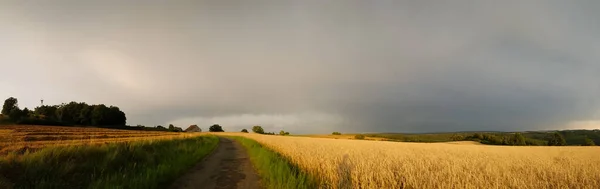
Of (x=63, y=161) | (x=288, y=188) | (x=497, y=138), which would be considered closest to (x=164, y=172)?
(x=63, y=161)

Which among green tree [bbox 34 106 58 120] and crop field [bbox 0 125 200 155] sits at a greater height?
green tree [bbox 34 106 58 120]

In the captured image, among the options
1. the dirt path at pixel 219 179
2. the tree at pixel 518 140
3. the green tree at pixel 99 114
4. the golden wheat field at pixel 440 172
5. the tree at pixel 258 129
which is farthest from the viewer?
the tree at pixel 258 129

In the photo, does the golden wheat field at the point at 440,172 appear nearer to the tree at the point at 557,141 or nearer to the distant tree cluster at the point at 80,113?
the tree at the point at 557,141

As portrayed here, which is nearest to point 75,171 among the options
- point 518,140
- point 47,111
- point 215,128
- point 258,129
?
point 518,140

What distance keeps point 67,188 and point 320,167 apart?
26.7 ft

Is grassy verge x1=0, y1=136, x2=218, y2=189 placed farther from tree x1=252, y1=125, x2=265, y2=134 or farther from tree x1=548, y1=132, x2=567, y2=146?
tree x1=252, y1=125, x2=265, y2=134

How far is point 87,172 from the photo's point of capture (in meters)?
11.7

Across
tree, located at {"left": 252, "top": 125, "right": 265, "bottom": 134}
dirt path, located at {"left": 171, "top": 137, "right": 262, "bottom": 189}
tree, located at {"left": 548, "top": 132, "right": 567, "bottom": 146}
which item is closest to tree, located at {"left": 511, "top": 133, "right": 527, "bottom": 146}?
Result: tree, located at {"left": 548, "top": 132, "right": 567, "bottom": 146}

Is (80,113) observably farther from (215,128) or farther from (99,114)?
(215,128)

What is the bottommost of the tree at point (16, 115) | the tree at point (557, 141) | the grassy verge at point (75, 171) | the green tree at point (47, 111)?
the tree at point (557, 141)

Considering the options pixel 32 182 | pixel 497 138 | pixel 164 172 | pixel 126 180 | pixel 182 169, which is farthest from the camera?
pixel 497 138

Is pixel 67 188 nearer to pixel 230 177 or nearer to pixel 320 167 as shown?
pixel 230 177

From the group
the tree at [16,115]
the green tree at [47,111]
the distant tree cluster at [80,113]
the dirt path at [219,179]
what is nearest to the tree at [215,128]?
the distant tree cluster at [80,113]

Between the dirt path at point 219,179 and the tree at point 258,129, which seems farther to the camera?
the tree at point 258,129
